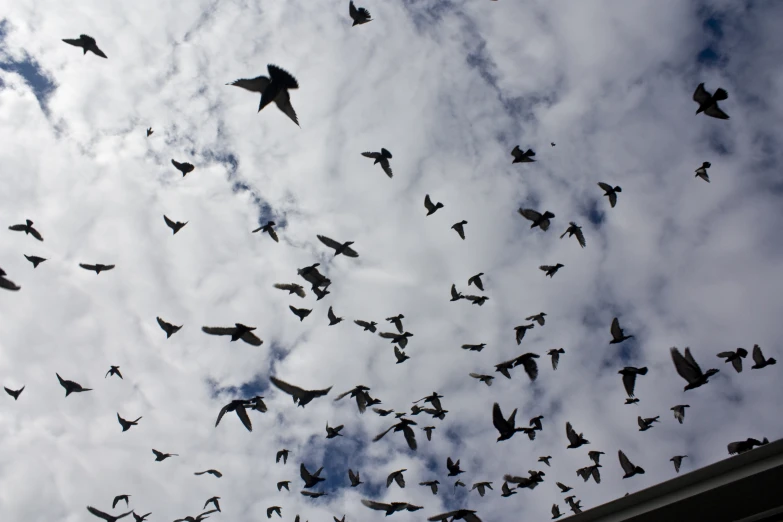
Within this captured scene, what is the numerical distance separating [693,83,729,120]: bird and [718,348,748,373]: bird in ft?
24.1

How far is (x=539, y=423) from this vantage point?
18.2 metres

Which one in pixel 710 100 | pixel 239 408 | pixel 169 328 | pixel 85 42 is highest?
pixel 85 42

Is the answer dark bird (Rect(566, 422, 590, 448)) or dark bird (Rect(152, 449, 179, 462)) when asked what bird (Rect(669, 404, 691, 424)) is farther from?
dark bird (Rect(152, 449, 179, 462))

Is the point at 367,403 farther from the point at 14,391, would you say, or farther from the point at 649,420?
the point at 14,391

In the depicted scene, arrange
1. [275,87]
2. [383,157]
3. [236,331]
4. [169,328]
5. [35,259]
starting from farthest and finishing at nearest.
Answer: [35,259]
[169,328]
[383,157]
[236,331]
[275,87]

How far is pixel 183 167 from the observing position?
1719cm

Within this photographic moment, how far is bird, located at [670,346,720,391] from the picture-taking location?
1088cm

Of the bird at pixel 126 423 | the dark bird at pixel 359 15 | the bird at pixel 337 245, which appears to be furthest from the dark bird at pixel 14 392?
the dark bird at pixel 359 15

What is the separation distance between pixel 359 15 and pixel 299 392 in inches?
419

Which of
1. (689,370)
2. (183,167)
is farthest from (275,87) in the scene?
(689,370)

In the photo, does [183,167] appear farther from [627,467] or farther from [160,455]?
[627,467]

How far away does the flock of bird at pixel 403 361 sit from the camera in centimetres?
1087

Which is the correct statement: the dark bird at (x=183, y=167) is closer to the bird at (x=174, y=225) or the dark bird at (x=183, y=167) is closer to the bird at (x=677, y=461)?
the bird at (x=174, y=225)

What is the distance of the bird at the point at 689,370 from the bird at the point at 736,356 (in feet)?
15.7
